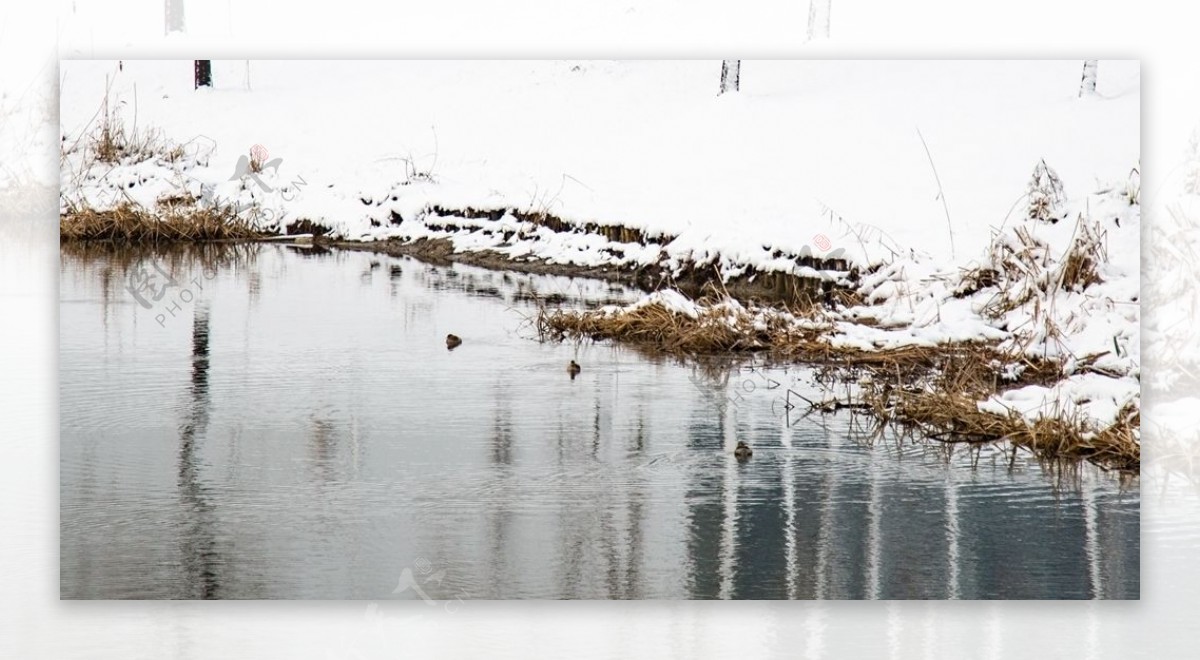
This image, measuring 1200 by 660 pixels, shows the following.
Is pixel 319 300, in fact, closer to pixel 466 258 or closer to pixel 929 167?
pixel 466 258

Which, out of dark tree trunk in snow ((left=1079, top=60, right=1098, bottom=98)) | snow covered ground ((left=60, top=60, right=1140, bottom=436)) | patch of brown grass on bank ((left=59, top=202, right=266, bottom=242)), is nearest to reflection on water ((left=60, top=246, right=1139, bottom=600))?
patch of brown grass on bank ((left=59, top=202, right=266, bottom=242))

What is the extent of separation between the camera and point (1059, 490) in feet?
15.2

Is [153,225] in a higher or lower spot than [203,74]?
lower

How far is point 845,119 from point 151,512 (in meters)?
2.40

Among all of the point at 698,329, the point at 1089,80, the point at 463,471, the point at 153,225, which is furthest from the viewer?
the point at 698,329

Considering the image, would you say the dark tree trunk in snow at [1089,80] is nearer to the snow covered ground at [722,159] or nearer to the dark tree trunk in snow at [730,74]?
the snow covered ground at [722,159]

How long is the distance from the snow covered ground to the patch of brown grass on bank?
5 centimetres

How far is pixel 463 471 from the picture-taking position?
4.70m

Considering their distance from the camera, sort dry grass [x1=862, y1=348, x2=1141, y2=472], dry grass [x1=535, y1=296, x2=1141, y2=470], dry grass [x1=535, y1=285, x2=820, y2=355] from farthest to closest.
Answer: dry grass [x1=535, y1=285, x2=820, y2=355] < dry grass [x1=535, y1=296, x2=1141, y2=470] < dry grass [x1=862, y1=348, x2=1141, y2=472]
